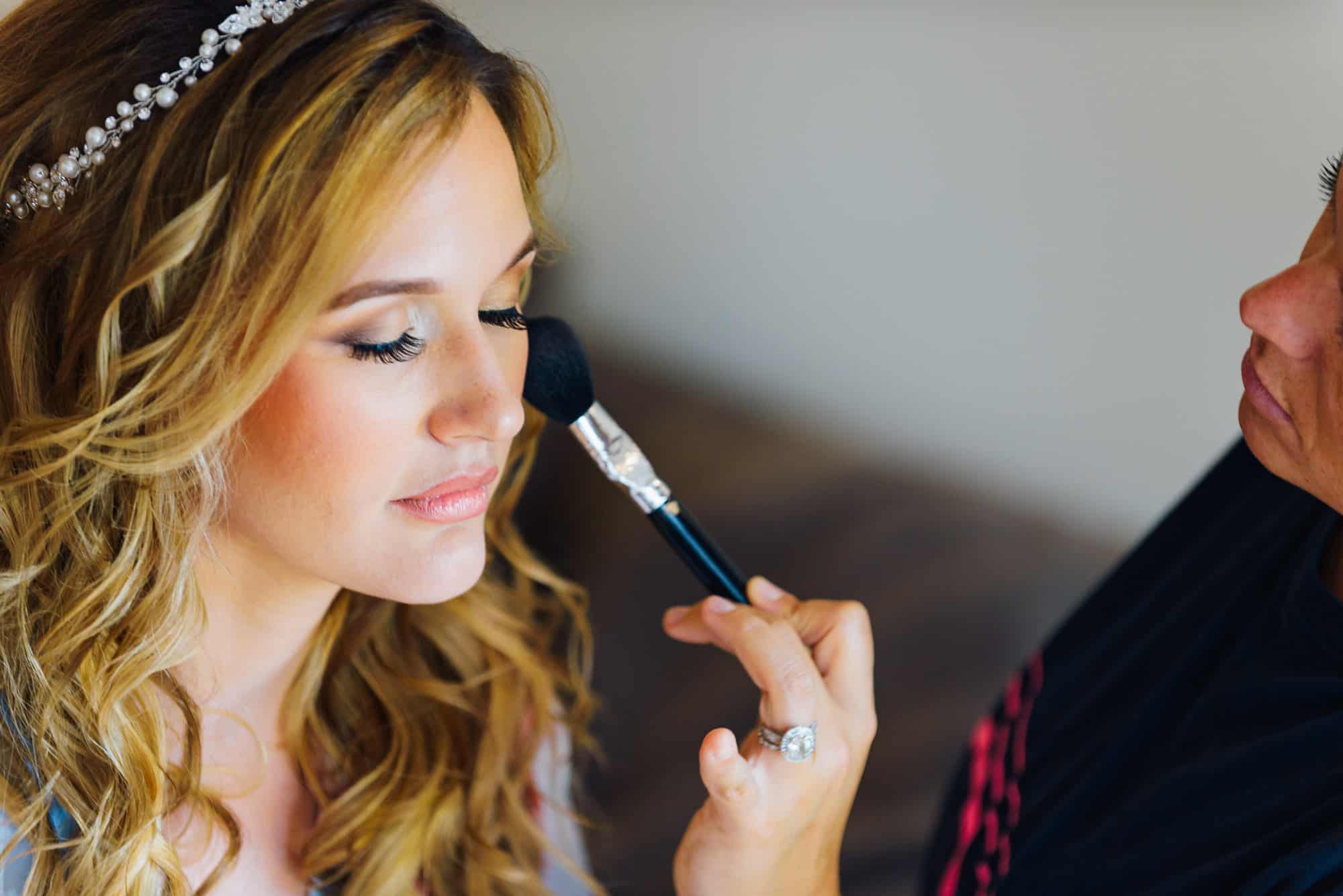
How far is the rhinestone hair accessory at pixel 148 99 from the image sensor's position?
651 mm

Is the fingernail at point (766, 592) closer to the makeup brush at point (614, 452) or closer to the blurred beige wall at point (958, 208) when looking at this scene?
the makeup brush at point (614, 452)

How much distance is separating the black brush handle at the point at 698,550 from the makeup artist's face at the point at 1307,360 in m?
0.34

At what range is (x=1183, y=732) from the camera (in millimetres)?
826

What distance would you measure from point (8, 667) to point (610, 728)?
0.57m

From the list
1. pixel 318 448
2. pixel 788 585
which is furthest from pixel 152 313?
pixel 788 585

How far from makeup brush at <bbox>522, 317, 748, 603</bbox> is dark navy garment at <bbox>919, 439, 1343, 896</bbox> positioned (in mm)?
309

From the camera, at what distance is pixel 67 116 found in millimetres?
673

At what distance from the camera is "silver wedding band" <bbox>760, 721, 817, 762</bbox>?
748 mm

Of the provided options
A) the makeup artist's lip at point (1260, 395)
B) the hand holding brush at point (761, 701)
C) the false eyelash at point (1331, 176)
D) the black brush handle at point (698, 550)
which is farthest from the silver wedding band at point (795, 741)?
the false eyelash at point (1331, 176)

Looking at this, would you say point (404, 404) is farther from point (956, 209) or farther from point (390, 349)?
point (956, 209)

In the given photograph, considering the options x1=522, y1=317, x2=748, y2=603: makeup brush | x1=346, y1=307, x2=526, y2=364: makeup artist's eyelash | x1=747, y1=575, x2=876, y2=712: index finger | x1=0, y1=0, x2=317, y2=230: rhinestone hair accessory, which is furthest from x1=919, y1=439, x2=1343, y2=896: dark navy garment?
x1=0, y1=0, x2=317, y2=230: rhinestone hair accessory

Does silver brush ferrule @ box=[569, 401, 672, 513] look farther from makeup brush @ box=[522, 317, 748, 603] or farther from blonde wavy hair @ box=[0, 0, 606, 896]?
blonde wavy hair @ box=[0, 0, 606, 896]

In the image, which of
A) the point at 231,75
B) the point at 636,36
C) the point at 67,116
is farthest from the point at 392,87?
the point at 636,36

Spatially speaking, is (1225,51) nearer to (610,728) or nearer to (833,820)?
(833,820)
